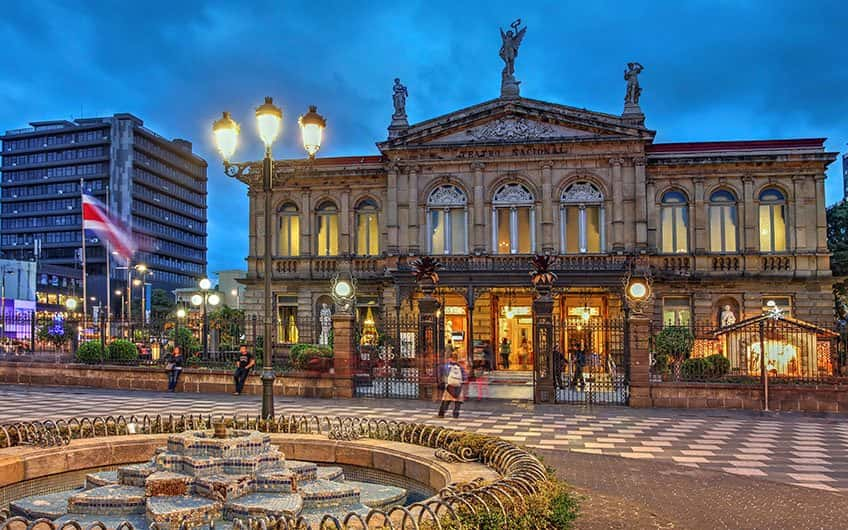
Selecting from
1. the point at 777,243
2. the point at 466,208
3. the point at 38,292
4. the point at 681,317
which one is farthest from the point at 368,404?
the point at 38,292

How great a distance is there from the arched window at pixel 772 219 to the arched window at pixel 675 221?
12.5 ft

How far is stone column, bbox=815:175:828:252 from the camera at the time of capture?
3822 cm

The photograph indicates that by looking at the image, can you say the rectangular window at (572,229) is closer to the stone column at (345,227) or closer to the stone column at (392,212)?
the stone column at (392,212)

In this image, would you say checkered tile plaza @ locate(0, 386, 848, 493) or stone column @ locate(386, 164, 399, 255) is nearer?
checkered tile plaza @ locate(0, 386, 848, 493)

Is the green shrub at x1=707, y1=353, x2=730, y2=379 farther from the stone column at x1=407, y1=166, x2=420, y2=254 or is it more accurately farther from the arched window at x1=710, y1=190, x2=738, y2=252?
the stone column at x1=407, y1=166, x2=420, y2=254

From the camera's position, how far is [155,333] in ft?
91.9

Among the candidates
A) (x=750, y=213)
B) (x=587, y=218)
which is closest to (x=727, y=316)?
(x=750, y=213)

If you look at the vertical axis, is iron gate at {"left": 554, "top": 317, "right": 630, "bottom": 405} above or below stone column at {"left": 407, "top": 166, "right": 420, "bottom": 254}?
below

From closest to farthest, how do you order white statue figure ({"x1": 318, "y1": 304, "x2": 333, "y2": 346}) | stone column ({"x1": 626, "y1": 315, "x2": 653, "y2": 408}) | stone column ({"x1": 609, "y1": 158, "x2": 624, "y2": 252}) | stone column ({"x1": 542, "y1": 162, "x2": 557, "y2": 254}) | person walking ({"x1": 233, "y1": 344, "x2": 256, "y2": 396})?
1. stone column ({"x1": 626, "y1": 315, "x2": 653, "y2": 408})
2. person walking ({"x1": 233, "y1": 344, "x2": 256, "y2": 396})
3. white statue figure ({"x1": 318, "y1": 304, "x2": 333, "y2": 346})
4. stone column ({"x1": 609, "y1": 158, "x2": 624, "y2": 252})
5. stone column ({"x1": 542, "y1": 162, "x2": 557, "y2": 254})

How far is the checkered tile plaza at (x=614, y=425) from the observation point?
13.5m

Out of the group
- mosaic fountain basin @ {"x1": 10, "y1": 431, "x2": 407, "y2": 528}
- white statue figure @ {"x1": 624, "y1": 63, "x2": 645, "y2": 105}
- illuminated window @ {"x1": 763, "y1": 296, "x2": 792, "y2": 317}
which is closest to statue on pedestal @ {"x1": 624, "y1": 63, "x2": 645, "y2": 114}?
white statue figure @ {"x1": 624, "y1": 63, "x2": 645, "y2": 105}

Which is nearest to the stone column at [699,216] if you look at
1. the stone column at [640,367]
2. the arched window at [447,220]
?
the arched window at [447,220]

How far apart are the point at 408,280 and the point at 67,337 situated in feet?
51.6

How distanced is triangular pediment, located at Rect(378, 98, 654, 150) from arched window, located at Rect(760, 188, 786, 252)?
6.98 metres
